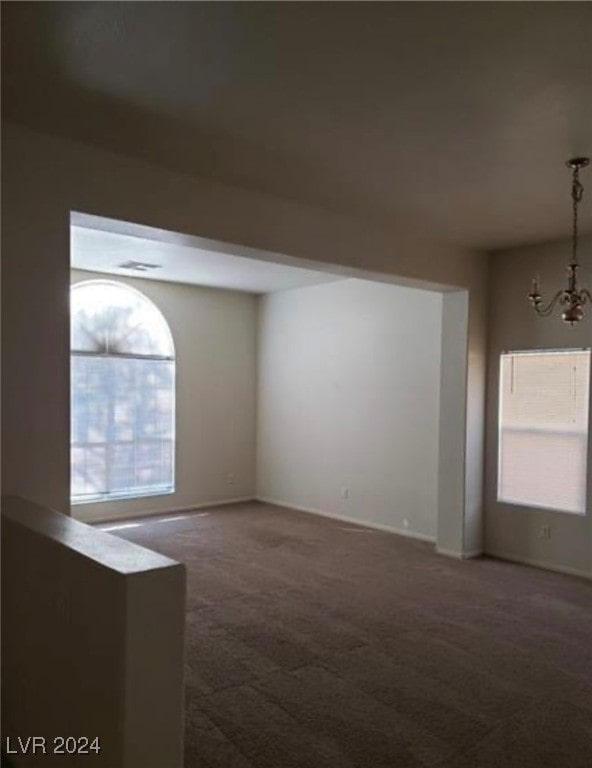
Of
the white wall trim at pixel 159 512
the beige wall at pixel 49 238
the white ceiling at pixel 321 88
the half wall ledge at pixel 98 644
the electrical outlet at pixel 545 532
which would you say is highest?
the white ceiling at pixel 321 88

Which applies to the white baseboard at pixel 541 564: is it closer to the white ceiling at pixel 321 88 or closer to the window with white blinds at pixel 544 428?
the window with white blinds at pixel 544 428

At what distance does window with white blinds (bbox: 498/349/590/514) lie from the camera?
17.0 feet

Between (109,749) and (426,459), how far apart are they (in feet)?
16.4

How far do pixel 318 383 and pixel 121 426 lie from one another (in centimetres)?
249

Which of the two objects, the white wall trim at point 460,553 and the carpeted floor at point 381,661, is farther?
the white wall trim at point 460,553

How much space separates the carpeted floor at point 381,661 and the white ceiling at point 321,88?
2.83 metres

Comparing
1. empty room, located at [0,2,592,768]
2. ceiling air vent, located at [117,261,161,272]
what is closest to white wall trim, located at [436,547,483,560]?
empty room, located at [0,2,592,768]

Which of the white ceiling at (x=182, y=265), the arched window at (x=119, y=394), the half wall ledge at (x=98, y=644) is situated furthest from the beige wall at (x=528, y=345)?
the half wall ledge at (x=98, y=644)

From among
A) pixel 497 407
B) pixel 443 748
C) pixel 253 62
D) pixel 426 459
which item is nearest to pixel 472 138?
pixel 253 62

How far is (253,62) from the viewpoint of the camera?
93.1 inches

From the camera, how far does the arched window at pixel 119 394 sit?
7.02 m

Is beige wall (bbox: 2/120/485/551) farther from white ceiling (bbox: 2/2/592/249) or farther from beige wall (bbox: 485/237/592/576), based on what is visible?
beige wall (bbox: 485/237/592/576)

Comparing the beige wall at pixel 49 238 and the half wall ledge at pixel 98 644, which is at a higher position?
the beige wall at pixel 49 238

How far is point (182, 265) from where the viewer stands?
650 cm
